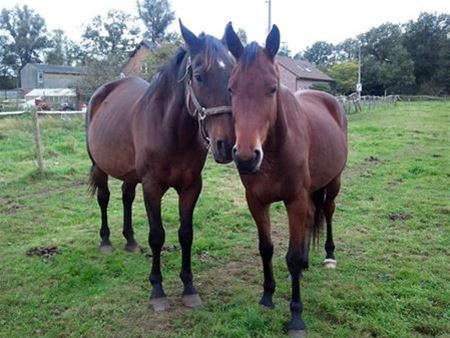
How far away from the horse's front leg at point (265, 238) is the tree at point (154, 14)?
5157 centimetres

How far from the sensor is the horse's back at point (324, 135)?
11.3ft

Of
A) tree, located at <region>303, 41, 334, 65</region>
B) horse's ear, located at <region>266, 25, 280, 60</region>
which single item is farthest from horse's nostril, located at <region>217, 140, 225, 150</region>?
tree, located at <region>303, 41, 334, 65</region>

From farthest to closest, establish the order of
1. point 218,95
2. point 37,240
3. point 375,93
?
point 375,93 < point 37,240 < point 218,95

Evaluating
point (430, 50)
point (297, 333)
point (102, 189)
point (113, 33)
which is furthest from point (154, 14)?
point (297, 333)

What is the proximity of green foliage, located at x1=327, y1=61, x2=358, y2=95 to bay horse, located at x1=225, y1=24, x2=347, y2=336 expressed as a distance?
50603mm

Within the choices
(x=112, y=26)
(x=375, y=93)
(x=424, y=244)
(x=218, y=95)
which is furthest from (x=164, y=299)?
(x=375, y=93)

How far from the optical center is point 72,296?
349cm

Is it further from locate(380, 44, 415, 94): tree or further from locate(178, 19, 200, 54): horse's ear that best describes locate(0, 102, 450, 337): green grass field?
locate(380, 44, 415, 94): tree

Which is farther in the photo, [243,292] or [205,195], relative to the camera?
[205,195]

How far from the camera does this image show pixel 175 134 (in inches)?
125

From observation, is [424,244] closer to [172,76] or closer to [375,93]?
[172,76]

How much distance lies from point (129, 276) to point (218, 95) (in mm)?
2108

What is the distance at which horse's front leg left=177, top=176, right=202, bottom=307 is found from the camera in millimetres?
3377

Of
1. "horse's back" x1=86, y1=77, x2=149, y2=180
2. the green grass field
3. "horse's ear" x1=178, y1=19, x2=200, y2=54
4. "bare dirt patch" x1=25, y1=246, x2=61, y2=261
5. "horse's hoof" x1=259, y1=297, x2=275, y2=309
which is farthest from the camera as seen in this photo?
"bare dirt patch" x1=25, y1=246, x2=61, y2=261
